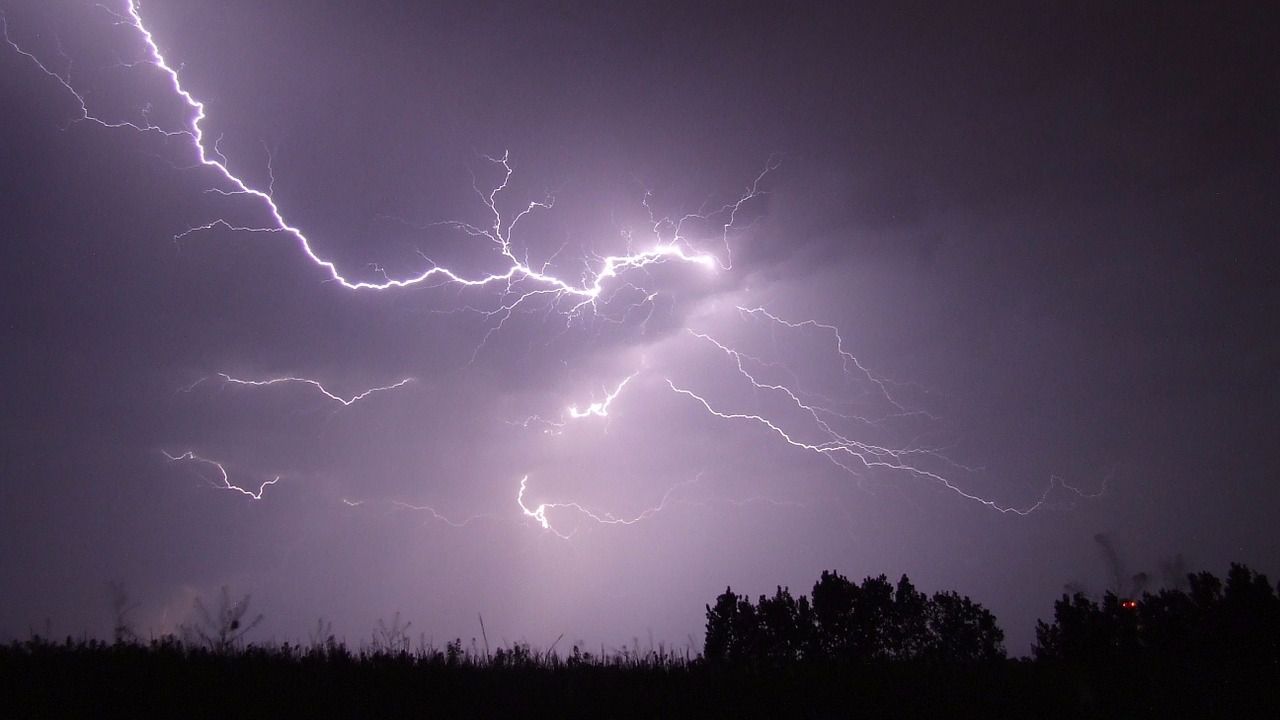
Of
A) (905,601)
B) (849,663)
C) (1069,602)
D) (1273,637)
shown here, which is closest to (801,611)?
(905,601)

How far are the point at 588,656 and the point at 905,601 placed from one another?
830 inches

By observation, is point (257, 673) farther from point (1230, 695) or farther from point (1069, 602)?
point (1069, 602)

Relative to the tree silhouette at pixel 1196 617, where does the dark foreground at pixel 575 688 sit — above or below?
above

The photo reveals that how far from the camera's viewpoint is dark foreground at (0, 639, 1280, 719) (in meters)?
3.27

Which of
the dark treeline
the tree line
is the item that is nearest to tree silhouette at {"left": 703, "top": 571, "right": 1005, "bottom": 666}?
the tree line

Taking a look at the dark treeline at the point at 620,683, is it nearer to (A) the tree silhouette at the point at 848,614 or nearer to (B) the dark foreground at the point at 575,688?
(B) the dark foreground at the point at 575,688

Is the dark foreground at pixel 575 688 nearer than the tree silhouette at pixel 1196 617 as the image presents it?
Yes

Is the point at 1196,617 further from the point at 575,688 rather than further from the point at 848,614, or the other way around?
the point at 575,688

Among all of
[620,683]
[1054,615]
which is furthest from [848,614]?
[620,683]

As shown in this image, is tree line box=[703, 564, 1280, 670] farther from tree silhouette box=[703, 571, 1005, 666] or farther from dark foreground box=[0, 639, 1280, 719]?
dark foreground box=[0, 639, 1280, 719]

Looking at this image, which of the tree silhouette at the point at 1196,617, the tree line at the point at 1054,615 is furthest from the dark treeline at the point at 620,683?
the tree silhouette at the point at 1196,617

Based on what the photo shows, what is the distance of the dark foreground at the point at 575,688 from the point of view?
3266 millimetres

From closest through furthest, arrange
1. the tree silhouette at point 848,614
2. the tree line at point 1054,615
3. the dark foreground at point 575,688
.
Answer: the dark foreground at point 575,688 < the tree line at point 1054,615 < the tree silhouette at point 848,614

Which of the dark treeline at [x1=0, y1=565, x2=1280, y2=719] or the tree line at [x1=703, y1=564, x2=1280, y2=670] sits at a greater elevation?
the dark treeline at [x1=0, y1=565, x2=1280, y2=719]
